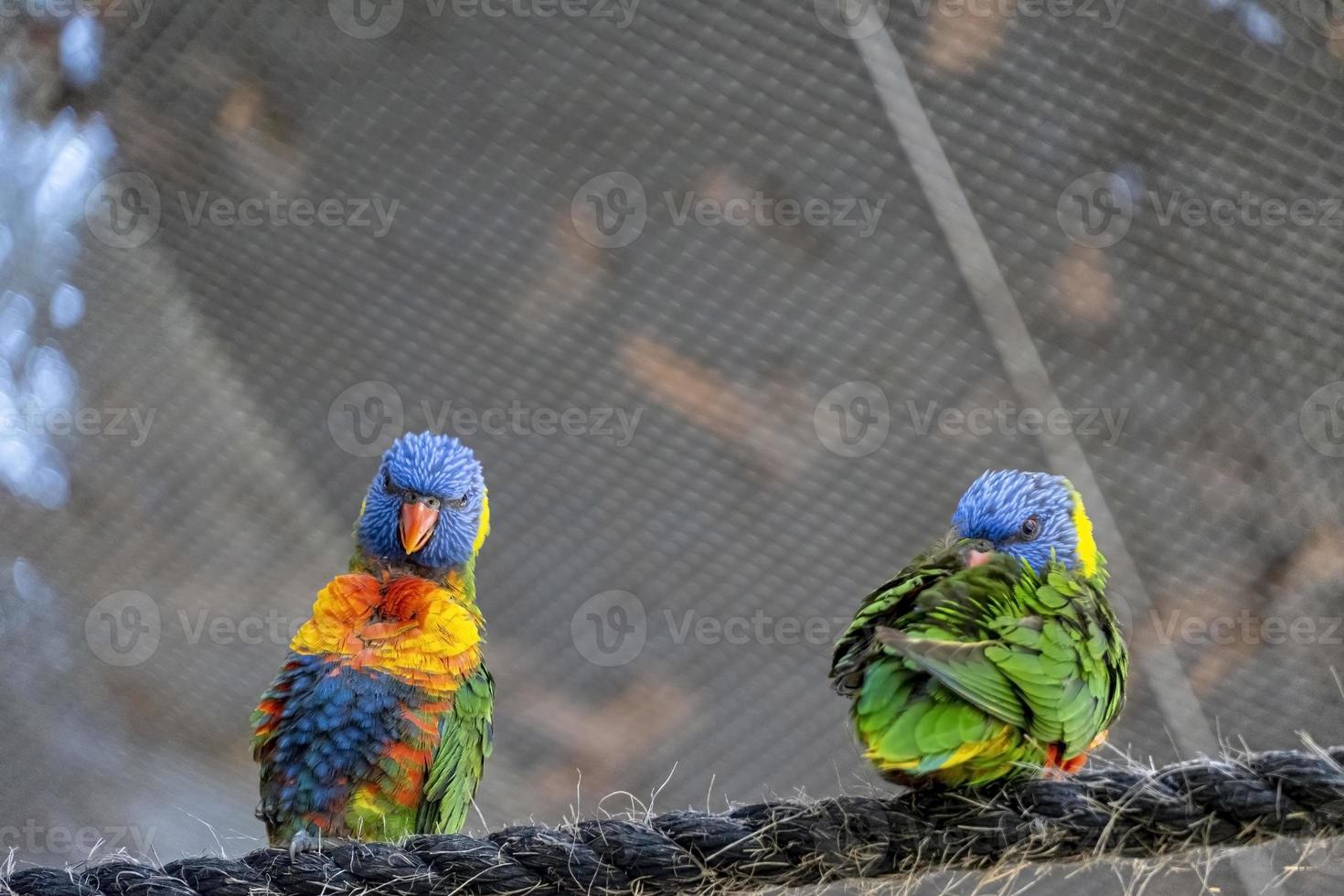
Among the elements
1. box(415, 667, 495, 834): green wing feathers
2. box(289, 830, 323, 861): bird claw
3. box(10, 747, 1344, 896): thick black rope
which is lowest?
box(10, 747, 1344, 896): thick black rope

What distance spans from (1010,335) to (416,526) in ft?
4.04

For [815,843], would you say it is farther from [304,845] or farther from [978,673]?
[304,845]

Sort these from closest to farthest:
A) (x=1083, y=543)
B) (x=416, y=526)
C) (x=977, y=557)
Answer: (x=977, y=557)
(x=1083, y=543)
(x=416, y=526)

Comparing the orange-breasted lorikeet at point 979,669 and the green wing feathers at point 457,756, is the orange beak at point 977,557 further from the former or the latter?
the green wing feathers at point 457,756

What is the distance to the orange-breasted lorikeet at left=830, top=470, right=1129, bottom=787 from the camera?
117 cm

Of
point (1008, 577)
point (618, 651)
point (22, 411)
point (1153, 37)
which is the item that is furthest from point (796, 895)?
point (22, 411)

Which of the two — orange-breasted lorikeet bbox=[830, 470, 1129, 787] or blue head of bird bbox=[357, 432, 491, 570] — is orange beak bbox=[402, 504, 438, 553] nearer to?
blue head of bird bbox=[357, 432, 491, 570]

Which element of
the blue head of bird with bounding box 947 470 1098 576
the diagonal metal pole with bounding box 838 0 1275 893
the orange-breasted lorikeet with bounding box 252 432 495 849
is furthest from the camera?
the diagonal metal pole with bounding box 838 0 1275 893

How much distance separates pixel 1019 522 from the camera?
1.51 metres

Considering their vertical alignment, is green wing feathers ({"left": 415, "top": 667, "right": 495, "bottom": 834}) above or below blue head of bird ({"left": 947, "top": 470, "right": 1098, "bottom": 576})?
above

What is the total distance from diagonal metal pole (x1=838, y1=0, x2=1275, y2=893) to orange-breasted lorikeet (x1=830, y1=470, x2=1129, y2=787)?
3.27 feet

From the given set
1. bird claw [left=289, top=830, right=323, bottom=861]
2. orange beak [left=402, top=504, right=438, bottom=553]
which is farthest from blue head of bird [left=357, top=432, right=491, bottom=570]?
bird claw [left=289, top=830, right=323, bottom=861]

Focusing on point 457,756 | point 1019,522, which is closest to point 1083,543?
point 1019,522

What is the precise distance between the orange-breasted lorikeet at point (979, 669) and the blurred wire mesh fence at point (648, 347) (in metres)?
0.95
